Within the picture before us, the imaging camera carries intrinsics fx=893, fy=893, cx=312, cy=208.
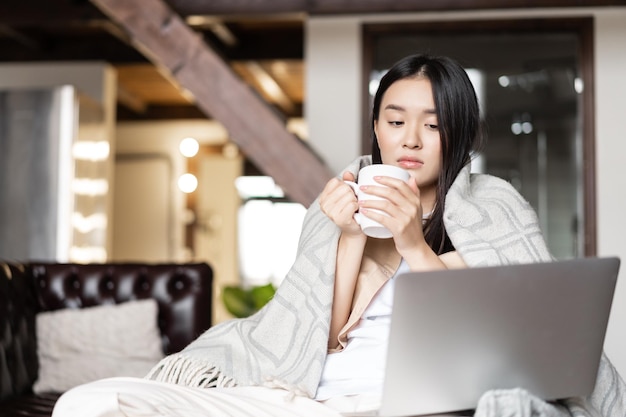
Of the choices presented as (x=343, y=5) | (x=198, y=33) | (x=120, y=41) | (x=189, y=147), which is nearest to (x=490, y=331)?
(x=198, y=33)

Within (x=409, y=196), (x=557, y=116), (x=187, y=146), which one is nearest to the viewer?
(x=409, y=196)

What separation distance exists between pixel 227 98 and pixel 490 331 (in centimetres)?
245

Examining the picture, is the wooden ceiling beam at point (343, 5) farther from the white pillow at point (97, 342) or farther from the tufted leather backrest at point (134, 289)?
the white pillow at point (97, 342)

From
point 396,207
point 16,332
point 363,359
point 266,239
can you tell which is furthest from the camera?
point 266,239

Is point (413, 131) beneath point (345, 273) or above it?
above

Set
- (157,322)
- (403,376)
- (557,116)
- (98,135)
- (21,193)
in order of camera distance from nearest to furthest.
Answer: (403,376), (157,322), (557,116), (21,193), (98,135)

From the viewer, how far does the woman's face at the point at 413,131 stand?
155 centimetres

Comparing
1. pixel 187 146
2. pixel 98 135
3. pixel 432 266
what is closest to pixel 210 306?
pixel 432 266

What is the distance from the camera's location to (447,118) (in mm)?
1538

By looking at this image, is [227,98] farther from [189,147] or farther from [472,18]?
[189,147]

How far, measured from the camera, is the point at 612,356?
416 centimetres

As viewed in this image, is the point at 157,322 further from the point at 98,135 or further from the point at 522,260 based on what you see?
the point at 98,135

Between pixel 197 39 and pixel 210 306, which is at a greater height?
pixel 197 39

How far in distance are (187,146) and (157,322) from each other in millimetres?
6188
